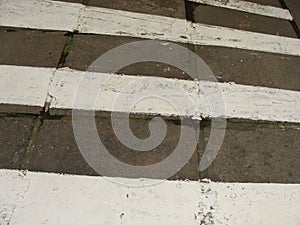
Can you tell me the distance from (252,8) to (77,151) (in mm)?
2616

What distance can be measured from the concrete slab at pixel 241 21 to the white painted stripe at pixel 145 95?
938 millimetres

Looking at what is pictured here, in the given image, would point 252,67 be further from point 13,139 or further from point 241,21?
point 13,139

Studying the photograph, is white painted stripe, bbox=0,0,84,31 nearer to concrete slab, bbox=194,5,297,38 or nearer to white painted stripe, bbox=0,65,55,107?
white painted stripe, bbox=0,65,55,107

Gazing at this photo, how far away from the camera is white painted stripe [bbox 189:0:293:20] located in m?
3.99

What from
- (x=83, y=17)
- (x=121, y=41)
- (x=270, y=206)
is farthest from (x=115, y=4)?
(x=270, y=206)

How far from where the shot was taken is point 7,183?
218 centimetres

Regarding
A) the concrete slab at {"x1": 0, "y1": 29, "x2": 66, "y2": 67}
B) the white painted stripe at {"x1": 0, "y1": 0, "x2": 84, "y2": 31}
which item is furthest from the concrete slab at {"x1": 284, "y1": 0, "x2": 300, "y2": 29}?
the concrete slab at {"x1": 0, "y1": 29, "x2": 66, "y2": 67}

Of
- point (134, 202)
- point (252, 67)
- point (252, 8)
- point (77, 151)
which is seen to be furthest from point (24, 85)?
point (252, 8)

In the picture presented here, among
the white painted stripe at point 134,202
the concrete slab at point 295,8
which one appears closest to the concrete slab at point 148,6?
the concrete slab at point 295,8

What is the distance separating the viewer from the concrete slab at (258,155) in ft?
7.89

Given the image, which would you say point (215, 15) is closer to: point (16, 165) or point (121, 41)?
point (121, 41)

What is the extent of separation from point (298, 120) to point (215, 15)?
147 centimetres

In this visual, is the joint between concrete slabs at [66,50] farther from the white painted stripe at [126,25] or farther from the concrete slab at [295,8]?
the concrete slab at [295,8]

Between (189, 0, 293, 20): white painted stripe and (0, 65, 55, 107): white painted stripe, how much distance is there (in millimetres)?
1941
